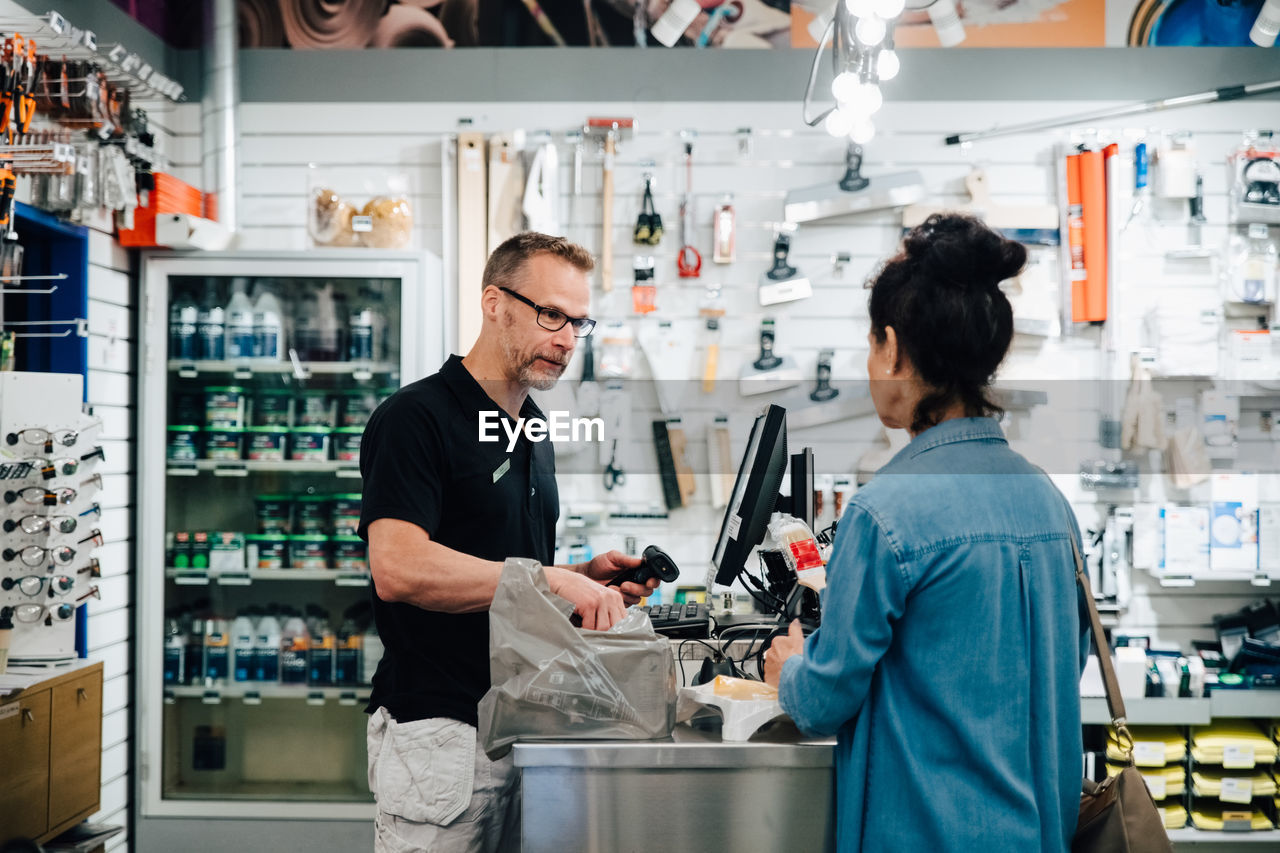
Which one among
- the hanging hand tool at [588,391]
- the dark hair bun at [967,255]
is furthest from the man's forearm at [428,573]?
the hanging hand tool at [588,391]

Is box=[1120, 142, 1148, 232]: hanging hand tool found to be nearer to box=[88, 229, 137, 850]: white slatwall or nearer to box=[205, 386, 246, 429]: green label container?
box=[205, 386, 246, 429]: green label container

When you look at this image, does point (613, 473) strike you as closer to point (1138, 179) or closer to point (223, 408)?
point (223, 408)

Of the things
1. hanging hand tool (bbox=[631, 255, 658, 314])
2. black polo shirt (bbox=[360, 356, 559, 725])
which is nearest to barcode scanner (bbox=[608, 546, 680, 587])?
black polo shirt (bbox=[360, 356, 559, 725])

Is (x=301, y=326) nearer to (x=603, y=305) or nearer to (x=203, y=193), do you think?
(x=203, y=193)

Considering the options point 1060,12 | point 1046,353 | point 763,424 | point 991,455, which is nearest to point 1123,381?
point 1046,353

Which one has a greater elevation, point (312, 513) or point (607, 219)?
point (607, 219)

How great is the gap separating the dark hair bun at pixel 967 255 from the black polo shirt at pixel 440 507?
3.16ft

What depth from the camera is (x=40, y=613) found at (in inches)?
112

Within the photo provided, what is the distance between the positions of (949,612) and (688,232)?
3.04 m

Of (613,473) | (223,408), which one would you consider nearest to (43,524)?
(223,408)

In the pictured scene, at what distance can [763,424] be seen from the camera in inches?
78.7

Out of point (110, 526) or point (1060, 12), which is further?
point (1060, 12)

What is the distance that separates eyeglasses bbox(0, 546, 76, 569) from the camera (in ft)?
9.21

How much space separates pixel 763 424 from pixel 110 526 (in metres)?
2.98
